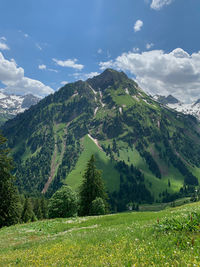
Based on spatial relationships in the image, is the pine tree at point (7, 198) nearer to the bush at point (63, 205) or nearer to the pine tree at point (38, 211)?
the bush at point (63, 205)

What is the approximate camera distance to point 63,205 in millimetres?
46312

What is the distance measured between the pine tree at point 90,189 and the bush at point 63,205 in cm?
620

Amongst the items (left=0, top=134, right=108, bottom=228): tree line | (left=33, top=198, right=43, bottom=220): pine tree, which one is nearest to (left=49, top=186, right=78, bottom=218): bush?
(left=0, top=134, right=108, bottom=228): tree line

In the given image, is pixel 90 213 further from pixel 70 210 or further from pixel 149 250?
pixel 149 250

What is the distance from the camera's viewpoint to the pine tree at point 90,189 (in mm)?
52719

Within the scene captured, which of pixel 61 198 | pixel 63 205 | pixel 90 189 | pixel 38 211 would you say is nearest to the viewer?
pixel 63 205

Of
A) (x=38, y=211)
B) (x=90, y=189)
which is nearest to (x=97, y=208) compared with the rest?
(x=90, y=189)

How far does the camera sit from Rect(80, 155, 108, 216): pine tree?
2076 inches

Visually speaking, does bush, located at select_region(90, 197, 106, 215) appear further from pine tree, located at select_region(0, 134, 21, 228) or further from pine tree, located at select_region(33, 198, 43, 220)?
pine tree, located at select_region(33, 198, 43, 220)

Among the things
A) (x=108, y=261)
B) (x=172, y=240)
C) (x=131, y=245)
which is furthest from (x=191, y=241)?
(x=108, y=261)

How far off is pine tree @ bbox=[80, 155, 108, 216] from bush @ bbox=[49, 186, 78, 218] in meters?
6.20

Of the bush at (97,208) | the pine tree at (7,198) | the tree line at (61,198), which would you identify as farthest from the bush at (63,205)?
the pine tree at (7,198)

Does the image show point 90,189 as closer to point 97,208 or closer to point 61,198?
point 97,208

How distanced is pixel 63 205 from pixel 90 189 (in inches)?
400
